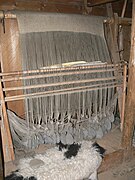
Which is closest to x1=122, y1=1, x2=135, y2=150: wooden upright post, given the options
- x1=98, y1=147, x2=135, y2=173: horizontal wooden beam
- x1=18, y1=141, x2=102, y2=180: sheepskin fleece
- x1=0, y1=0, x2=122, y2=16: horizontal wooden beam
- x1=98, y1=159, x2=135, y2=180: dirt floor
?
x1=98, y1=147, x2=135, y2=173: horizontal wooden beam

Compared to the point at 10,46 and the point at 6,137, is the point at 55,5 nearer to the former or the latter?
the point at 10,46

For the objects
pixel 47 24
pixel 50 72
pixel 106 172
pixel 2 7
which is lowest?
pixel 106 172

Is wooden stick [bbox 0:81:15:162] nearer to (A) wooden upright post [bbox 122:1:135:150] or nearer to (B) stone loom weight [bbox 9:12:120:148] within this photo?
(B) stone loom weight [bbox 9:12:120:148]

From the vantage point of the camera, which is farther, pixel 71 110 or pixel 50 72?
pixel 71 110

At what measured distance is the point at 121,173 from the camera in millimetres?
1895

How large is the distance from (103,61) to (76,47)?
1.18 feet

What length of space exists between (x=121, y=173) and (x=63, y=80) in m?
1.15

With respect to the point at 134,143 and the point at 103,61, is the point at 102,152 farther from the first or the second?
the point at 103,61

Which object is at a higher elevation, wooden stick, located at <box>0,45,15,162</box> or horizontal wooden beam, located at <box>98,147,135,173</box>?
wooden stick, located at <box>0,45,15,162</box>

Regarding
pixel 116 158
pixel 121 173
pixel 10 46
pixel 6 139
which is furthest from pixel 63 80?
pixel 121 173

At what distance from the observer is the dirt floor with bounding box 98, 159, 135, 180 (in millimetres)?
1841

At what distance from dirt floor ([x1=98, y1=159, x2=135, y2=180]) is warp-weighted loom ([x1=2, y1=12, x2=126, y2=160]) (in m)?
0.40

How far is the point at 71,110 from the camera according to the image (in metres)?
1.90

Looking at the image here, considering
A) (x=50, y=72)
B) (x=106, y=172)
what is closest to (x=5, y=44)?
(x=50, y=72)
